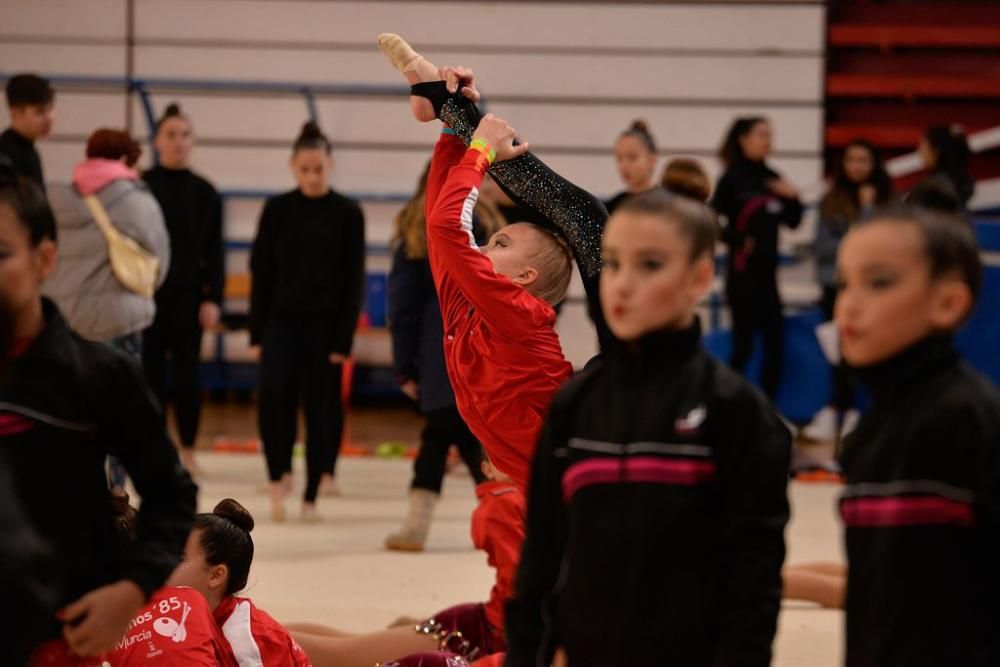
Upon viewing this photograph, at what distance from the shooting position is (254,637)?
10.4ft

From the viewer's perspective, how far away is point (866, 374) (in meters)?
1.93

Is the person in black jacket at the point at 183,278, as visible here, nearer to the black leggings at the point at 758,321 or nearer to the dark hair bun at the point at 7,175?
the black leggings at the point at 758,321

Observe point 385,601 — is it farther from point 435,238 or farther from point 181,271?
point 181,271

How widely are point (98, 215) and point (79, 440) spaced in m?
3.62

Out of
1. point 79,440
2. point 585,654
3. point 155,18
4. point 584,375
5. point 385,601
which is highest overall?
point 155,18

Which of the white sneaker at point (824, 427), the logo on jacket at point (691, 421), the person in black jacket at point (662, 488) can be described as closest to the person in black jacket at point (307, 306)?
the white sneaker at point (824, 427)

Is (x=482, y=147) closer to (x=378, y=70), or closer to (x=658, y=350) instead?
(x=658, y=350)

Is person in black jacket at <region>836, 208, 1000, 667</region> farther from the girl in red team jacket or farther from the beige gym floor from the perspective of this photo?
the beige gym floor

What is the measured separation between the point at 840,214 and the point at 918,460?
238 inches

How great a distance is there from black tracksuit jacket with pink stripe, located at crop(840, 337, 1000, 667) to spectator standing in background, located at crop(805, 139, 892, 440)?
561cm

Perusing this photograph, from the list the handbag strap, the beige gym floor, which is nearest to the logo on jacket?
the beige gym floor

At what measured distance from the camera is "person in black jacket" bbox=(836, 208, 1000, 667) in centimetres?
181

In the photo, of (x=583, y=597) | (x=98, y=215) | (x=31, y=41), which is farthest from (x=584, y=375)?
Result: (x=31, y=41)

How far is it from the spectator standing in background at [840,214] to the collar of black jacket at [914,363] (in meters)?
5.54
